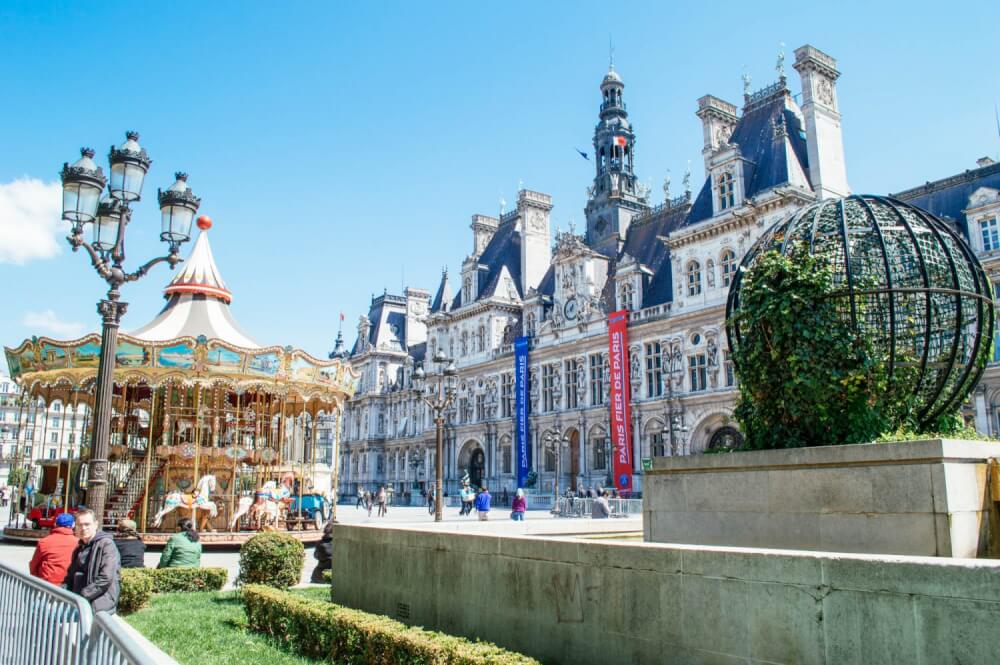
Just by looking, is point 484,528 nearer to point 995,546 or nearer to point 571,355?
point 995,546


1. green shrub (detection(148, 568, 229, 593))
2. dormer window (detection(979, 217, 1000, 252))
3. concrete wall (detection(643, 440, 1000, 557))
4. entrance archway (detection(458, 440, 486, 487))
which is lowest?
green shrub (detection(148, 568, 229, 593))

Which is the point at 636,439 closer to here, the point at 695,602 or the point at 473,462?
the point at 473,462

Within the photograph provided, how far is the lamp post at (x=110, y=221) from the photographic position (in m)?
11.2

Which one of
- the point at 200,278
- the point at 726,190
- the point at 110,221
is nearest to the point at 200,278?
the point at 200,278

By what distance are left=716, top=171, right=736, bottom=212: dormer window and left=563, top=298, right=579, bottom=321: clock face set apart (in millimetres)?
11353

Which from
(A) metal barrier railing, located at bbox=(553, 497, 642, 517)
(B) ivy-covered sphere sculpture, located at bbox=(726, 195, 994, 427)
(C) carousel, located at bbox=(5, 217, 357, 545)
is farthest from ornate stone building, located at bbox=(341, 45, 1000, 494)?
(B) ivy-covered sphere sculpture, located at bbox=(726, 195, 994, 427)

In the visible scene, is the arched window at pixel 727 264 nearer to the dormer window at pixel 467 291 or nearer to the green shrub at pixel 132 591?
the dormer window at pixel 467 291

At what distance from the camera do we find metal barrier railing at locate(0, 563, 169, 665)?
3660 millimetres

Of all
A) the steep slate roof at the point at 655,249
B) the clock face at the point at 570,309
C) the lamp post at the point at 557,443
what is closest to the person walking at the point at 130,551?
the lamp post at the point at 557,443

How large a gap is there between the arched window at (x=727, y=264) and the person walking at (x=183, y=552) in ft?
92.1

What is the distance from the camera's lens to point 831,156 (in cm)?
3491

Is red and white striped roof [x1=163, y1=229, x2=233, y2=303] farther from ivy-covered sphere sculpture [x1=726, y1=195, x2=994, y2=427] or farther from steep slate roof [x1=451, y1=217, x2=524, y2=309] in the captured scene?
steep slate roof [x1=451, y1=217, x2=524, y2=309]

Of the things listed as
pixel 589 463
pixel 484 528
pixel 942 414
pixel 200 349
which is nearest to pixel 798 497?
pixel 942 414

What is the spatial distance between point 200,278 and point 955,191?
28.9 meters
